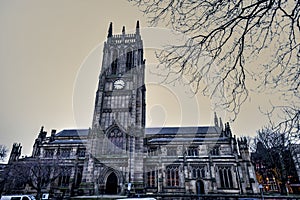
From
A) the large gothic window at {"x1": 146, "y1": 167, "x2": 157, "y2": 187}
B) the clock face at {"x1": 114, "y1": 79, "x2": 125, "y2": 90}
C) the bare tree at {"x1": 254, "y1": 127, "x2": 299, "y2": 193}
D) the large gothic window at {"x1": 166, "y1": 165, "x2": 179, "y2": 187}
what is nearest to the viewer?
the bare tree at {"x1": 254, "y1": 127, "x2": 299, "y2": 193}

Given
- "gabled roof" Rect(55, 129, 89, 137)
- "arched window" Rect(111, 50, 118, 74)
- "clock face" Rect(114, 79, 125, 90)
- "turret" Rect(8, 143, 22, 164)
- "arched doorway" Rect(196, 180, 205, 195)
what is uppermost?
"arched window" Rect(111, 50, 118, 74)

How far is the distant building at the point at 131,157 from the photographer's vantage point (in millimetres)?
27953

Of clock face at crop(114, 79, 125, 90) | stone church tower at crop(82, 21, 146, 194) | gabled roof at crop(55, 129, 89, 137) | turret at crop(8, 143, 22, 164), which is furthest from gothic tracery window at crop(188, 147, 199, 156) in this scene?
turret at crop(8, 143, 22, 164)

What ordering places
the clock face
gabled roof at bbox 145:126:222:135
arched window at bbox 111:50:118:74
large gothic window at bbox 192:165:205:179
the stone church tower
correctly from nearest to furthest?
the stone church tower → large gothic window at bbox 192:165:205:179 → the clock face → arched window at bbox 111:50:118:74 → gabled roof at bbox 145:126:222:135

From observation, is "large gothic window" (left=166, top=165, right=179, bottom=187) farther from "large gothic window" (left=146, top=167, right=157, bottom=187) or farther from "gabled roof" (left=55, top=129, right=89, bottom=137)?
"gabled roof" (left=55, top=129, right=89, bottom=137)

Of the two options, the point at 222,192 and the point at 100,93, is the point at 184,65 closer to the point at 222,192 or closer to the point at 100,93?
the point at 222,192

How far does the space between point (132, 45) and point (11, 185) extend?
3240 centimetres

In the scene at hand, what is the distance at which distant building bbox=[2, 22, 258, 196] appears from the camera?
28.0 metres

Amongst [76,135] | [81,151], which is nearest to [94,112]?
[81,151]

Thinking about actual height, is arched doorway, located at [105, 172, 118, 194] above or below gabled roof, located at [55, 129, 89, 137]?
below

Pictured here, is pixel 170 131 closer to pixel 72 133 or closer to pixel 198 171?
pixel 198 171

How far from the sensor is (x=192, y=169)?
30.4 meters

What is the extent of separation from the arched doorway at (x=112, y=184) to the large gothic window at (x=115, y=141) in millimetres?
3491

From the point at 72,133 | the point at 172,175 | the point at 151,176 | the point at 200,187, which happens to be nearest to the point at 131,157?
the point at 151,176
